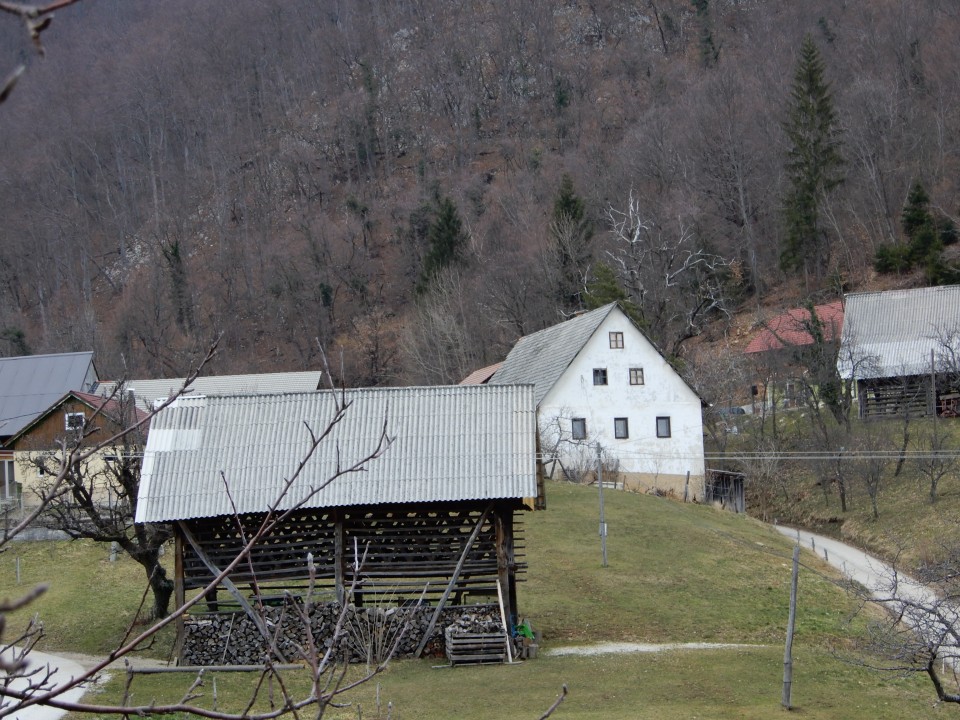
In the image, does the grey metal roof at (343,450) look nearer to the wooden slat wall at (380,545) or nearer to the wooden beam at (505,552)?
the wooden slat wall at (380,545)

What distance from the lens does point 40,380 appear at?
50.5 m

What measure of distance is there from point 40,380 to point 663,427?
1126 inches

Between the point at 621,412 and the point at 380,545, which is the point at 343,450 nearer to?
the point at 380,545

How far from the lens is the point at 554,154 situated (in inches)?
3947

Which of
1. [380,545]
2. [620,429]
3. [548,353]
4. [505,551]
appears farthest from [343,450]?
[548,353]

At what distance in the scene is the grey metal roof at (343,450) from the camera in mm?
22203

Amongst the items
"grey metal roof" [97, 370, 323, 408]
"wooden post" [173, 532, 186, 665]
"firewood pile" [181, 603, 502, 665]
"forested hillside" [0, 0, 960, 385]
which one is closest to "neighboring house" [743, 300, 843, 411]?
"forested hillside" [0, 0, 960, 385]

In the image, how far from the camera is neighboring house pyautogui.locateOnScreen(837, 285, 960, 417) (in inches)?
1833

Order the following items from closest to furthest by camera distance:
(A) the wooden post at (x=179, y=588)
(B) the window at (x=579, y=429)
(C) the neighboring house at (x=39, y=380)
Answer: (A) the wooden post at (x=179, y=588) < (B) the window at (x=579, y=429) < (C) the neighboring house at (x=39, y=380)

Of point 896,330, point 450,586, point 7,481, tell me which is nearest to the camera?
point 450,586

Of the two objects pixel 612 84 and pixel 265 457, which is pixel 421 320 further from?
pixel 612 84

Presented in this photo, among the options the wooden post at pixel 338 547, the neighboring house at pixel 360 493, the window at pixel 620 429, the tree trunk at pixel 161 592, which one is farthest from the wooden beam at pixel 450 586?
the window at pixel 620 429

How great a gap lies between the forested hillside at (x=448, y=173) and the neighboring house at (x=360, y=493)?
3403 cm

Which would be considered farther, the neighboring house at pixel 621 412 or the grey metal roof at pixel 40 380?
the grey metal roof at pixel 40 380
